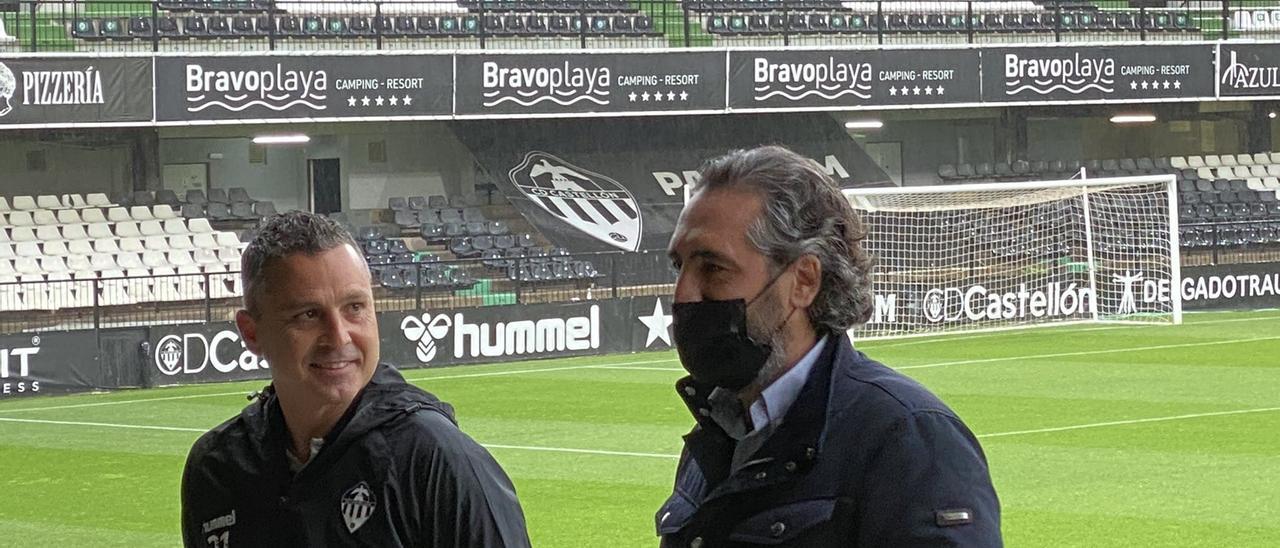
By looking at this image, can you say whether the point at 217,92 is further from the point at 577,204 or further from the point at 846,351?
the point at 846,351

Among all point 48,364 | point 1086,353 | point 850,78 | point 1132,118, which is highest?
point 850,78

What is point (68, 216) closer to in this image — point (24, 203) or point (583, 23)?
point (24, 203)

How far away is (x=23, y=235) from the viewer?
25953mm

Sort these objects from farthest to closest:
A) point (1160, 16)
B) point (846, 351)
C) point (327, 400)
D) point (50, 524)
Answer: point (1160, 16) < point (50, 524) < point (327, 400) < point (846, 351)

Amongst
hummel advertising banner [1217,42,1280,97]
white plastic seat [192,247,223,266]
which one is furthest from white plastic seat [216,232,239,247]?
hummel advertising banner [1217,42,1280,97]

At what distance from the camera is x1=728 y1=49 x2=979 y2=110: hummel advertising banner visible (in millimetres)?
28625

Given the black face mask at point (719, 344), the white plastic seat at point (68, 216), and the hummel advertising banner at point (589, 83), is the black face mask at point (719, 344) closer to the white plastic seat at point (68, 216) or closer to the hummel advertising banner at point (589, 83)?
the hummel advertising banner at point (589, 83)

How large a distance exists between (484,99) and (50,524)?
54.0 feet

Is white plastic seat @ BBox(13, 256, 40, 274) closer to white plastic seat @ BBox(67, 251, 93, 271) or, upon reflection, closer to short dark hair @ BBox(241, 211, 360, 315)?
white plastic seat @ BBox(67, 251, 93, 271)

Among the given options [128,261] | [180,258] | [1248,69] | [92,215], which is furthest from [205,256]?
[1248,69]

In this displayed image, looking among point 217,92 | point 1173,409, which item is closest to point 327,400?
point 1173,409

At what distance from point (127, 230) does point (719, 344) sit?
2511 cm

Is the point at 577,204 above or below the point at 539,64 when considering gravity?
below

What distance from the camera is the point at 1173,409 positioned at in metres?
15.7
